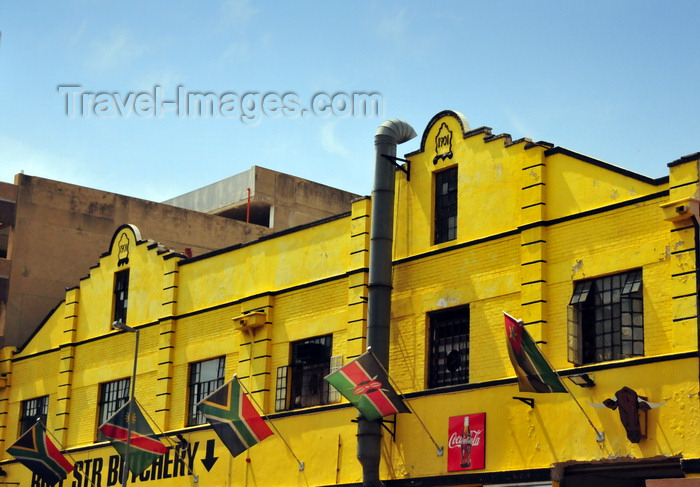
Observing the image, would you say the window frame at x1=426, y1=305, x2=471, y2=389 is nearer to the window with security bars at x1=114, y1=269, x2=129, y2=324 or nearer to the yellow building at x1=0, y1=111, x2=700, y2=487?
the yellow building at x1=0, y1=111, x2=700, y2=487

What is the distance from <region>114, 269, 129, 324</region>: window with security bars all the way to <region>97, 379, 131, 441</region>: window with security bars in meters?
2.07

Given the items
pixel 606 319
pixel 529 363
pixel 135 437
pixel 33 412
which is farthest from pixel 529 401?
pixel 33 412

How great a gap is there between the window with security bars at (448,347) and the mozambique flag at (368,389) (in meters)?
1.08

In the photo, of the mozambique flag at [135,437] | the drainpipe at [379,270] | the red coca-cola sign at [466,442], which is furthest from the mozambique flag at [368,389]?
the mozambique flag at [135,437]

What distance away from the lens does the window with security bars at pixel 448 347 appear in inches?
1048

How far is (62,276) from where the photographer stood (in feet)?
145

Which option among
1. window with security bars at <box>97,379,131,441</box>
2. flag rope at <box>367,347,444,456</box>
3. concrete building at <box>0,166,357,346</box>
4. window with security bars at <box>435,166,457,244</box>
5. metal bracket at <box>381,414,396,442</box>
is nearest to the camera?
flag rope at <box>367,347,444,456</box>

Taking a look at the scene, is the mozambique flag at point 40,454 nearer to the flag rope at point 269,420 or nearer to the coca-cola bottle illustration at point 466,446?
the flag rope at point 269,420

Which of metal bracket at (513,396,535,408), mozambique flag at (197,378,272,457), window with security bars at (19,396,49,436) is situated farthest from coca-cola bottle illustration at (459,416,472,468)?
window with security bars at (19,396,49,436)

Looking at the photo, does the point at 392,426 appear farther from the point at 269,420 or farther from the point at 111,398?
the point at 111,398

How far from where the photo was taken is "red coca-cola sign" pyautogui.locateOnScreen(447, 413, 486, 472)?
25.3 metres

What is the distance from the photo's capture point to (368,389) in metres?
26.6

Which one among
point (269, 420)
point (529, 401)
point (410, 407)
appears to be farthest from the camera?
point (269, 420)

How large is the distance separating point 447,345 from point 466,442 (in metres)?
2.51
